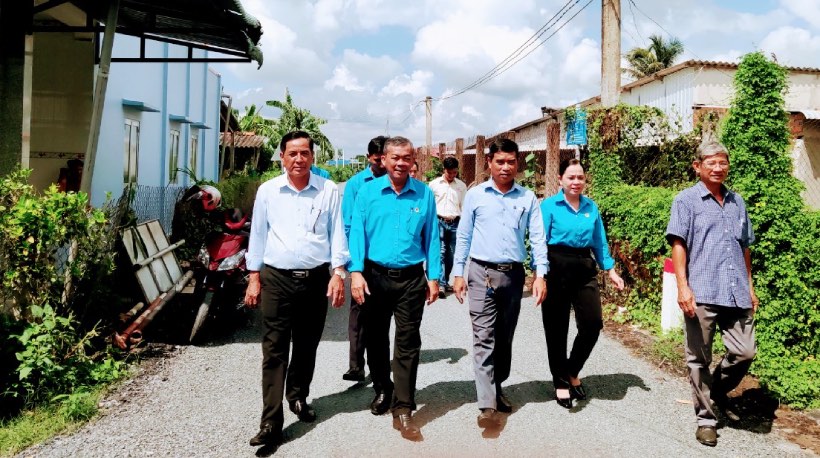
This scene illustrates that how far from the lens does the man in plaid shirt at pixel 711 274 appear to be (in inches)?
176

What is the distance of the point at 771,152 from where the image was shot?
18.5 ft

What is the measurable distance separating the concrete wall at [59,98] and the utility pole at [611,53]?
26.4 feet

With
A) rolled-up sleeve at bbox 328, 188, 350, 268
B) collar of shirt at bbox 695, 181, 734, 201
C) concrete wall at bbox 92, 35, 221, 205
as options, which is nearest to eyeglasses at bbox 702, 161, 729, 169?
collar of shirt at bbox 695, 181, 734, 201

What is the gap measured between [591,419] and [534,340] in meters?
2.41

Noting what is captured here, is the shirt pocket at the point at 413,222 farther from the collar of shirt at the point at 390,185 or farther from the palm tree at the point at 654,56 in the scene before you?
the palm tree at the point at 654,56

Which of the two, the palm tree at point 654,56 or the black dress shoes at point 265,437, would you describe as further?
the palm tree at point 654,56

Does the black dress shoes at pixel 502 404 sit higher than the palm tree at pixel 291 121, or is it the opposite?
the palm tree at pixel 291 121

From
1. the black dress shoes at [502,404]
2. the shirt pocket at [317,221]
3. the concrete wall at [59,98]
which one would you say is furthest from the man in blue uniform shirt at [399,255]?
the concrete wall at [59,98]

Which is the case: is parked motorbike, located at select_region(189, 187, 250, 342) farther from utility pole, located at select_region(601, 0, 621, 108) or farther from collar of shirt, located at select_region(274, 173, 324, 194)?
utility pole, located at select_region(601, 0, 621, 108)

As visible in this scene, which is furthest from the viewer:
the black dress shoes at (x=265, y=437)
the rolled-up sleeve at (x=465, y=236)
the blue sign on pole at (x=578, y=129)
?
the blue sign on pole at (x=578, y=129)

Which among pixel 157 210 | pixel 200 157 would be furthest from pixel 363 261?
pixel 200 157

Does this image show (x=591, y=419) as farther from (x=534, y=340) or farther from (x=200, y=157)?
(x=200, y=157)

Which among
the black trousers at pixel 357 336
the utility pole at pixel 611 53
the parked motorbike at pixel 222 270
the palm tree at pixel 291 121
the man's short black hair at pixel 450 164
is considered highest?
the palm tree at pixel 291 121

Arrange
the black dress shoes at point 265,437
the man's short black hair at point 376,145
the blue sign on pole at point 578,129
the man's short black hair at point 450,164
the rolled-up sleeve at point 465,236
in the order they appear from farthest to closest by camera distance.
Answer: the blue sign on pole at point 578,129, the man's short black hair at point 450,164, the man's short black hair at point 376,145, the rolled-up sleeve at point 465,236, the black dress shoes at point 265,437
